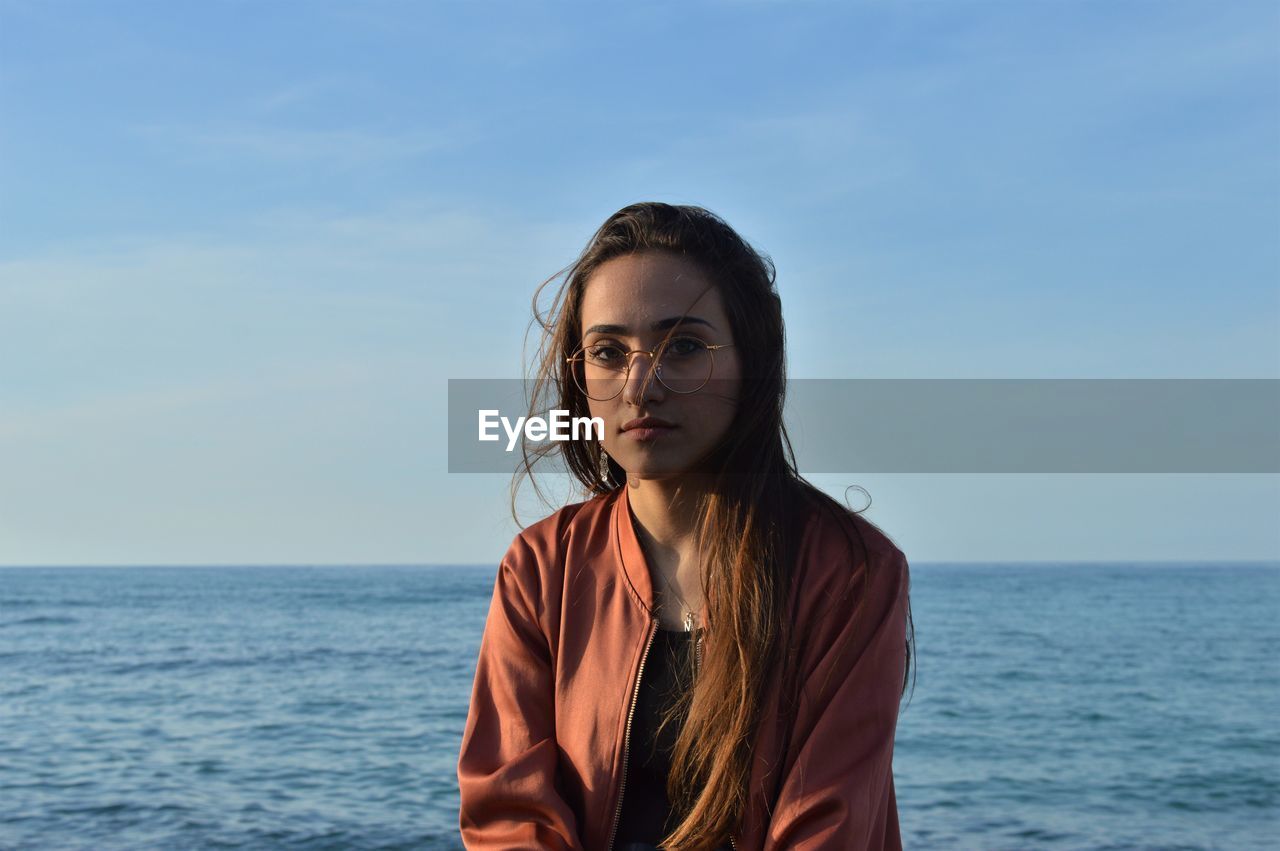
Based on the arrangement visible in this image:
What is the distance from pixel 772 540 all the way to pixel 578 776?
1.73 feet

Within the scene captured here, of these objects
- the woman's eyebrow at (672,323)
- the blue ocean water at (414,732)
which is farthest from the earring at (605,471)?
the blue ocean water at (414,732)

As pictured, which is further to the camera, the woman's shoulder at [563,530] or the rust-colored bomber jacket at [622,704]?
the woman's shoulder at [563,530]

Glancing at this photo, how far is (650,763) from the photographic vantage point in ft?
7.00

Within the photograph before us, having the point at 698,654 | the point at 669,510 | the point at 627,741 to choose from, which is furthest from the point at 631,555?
the point at 627,741

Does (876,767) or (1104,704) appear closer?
(876,767)

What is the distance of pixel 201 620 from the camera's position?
28.2 meters

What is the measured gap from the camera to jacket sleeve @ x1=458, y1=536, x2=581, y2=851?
6.78ft

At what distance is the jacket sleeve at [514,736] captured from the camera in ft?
6.78

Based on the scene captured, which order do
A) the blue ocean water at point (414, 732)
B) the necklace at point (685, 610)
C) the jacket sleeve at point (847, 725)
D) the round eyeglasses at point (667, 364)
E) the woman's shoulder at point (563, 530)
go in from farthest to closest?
the blue ocean water at point (414, 732) < the woman's shoulder at point (563, 530) < the necklace at point (685, 610) < the round eyeglasses at point (667, 364) < the jacket sleeve at point (847, 725)

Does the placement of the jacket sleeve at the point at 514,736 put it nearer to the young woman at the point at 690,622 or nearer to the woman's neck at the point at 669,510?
the young woman at the point at 690,622

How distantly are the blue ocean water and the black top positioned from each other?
6.60 metres

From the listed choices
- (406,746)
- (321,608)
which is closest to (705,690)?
(406,746)

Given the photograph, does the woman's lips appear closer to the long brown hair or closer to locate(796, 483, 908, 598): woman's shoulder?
the long brown hair

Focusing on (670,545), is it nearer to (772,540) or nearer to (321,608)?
(772,540)
